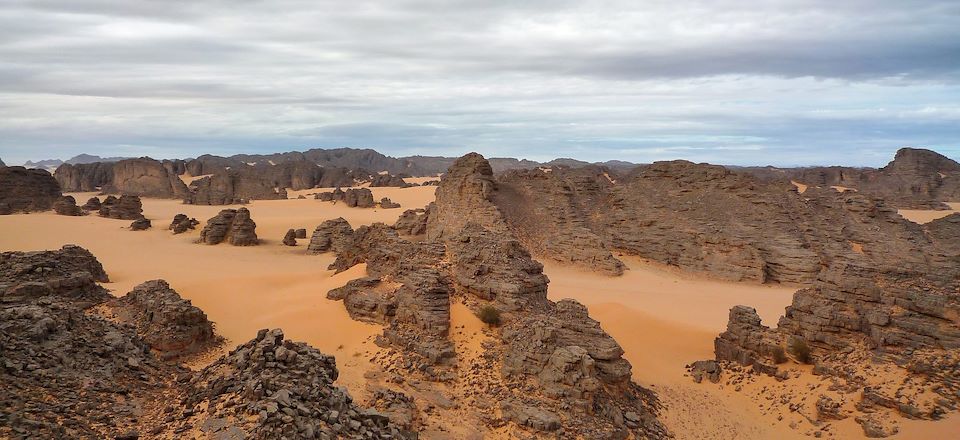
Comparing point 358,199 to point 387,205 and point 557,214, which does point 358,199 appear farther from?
point 557,214

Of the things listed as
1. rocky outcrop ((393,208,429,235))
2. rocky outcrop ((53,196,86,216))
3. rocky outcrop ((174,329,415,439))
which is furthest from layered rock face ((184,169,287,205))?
rocky outcrop ((174,329,415,439))

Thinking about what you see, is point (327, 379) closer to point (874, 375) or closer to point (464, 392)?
point (464, 392)

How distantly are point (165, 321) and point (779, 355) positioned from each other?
556 inches

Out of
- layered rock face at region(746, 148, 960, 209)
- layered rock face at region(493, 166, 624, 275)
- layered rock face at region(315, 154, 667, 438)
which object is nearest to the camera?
layered rock face at region(315, 154, 667, 438)

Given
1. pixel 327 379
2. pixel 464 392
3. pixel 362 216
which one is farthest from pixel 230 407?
pixel 362 216

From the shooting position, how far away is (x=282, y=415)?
6648 millimetres

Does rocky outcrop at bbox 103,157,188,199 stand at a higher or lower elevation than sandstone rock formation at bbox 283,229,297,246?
higher

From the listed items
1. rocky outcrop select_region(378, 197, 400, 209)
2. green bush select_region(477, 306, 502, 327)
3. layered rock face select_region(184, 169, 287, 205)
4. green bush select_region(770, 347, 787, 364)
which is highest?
layered rock face select_region(184, 169, 287, 205)

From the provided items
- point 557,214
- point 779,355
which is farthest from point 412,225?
point 779,355

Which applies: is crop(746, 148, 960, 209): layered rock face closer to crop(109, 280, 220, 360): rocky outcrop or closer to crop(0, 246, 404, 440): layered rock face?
crop(109, 280, 220, 360): rocky outcrop

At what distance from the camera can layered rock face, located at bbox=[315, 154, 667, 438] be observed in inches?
412

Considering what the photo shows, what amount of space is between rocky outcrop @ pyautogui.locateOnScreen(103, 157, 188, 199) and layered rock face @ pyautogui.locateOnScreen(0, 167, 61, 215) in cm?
1843

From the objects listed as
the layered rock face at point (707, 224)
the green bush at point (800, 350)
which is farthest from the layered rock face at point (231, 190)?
the green bush at point (800, 350)

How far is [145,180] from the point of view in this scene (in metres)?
64.9
